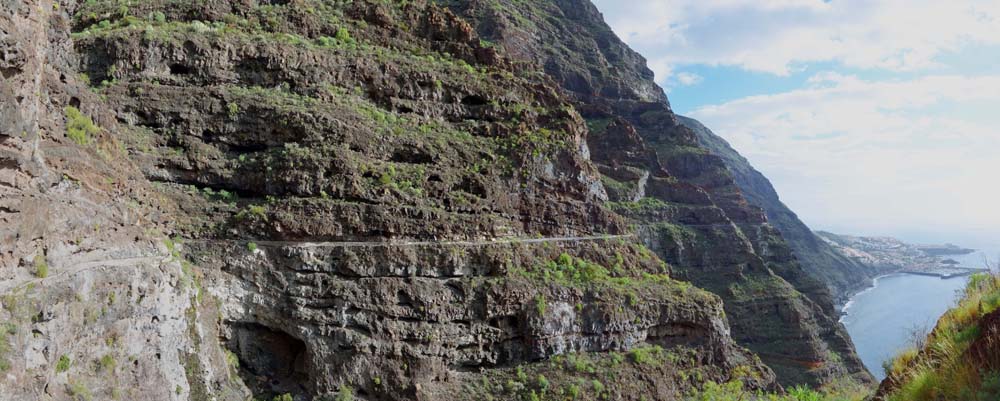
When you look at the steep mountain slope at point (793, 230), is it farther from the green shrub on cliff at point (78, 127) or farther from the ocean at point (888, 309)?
the green shrub on cliff at point (78, 127)

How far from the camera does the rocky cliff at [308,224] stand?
54.4 feet

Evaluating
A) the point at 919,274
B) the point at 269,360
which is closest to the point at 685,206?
the point at 269,360

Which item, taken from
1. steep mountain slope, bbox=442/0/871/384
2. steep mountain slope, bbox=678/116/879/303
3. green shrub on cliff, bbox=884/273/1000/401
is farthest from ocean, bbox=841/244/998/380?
green shrub on cliff, bbox=884/273/1000/401

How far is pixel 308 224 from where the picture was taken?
26.1 metres

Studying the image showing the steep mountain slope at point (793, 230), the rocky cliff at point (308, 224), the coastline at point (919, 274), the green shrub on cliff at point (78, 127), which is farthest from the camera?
the coastline at point (919, 274)

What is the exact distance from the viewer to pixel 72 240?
16.5 m

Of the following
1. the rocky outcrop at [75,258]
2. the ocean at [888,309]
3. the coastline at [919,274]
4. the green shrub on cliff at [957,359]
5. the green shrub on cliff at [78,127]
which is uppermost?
the green shrub on cliff at [78,127]

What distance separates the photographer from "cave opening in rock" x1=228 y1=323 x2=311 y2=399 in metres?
23.7

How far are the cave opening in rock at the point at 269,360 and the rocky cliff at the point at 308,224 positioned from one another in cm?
10

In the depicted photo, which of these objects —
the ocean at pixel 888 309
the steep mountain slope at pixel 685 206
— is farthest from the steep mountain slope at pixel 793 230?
the steep mountain slope at pixel 685 206

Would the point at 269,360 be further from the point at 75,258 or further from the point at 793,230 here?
the point at 793,230

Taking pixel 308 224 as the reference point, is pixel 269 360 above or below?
below

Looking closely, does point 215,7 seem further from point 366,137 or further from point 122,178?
point 122,178

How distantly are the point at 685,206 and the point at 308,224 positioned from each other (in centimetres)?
5506
